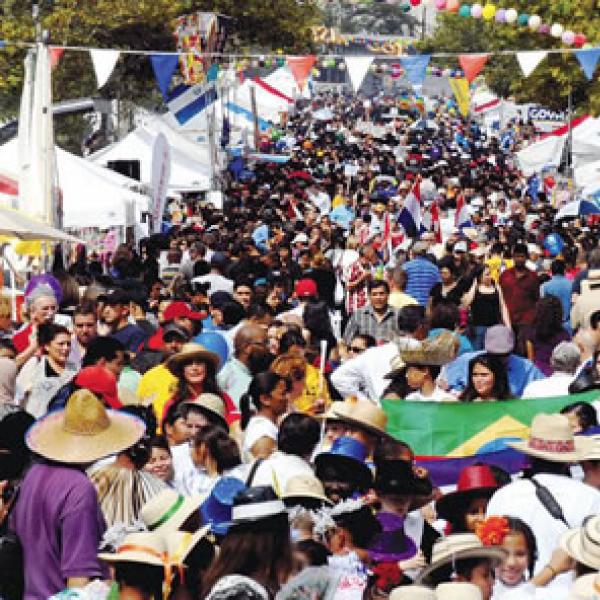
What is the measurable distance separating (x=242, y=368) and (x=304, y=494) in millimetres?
4039

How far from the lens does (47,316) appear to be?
11828 millimetres

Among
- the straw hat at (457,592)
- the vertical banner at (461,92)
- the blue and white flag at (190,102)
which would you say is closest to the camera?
the straw hat at (457,592)

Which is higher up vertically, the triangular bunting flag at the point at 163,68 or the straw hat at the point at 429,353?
the straw hat at the point at 429,353

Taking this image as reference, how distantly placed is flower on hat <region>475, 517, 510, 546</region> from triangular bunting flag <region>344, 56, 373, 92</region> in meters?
19.2

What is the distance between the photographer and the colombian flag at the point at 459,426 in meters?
9.21

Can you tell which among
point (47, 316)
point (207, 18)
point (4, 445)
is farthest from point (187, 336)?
point (207, 18)

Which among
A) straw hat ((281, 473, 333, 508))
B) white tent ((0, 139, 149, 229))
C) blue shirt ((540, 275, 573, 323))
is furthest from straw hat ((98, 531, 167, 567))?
white tent ((0, 139, 149, 229))

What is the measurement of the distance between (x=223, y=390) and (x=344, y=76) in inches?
5814

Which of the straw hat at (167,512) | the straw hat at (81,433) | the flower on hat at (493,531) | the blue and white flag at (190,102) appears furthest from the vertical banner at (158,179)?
the flower on hat at (493,531)

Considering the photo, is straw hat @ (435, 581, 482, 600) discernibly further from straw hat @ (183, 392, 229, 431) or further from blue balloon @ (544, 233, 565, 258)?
blue balloon @ (544, 233, 565, 258)

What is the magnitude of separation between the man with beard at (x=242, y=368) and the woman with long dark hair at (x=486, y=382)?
4.20ft

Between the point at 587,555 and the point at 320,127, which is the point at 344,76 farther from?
the point at 587,555

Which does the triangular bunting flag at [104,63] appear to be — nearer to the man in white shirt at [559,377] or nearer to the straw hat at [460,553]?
the man in white shirt at [559,377]

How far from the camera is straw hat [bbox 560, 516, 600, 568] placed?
5.84 meters
